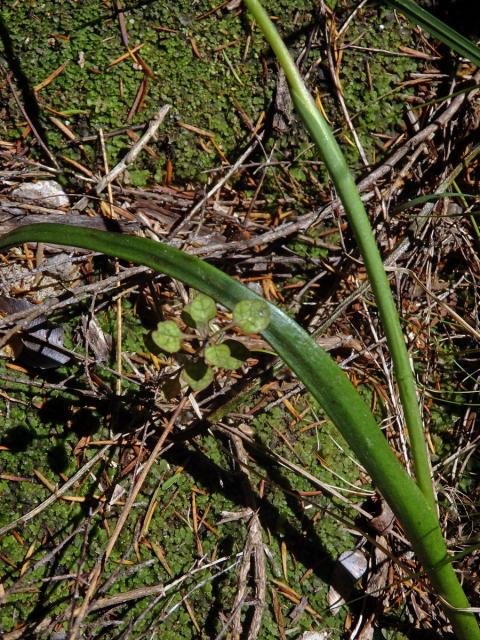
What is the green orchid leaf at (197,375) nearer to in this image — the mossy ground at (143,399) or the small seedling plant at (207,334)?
the small seedling plant at (207,334)

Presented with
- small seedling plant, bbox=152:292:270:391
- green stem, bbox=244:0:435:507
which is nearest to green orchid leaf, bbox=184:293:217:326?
small seedling plant, bbox=152:292:270:391

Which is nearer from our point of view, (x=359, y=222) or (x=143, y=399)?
(x=359, y=222)

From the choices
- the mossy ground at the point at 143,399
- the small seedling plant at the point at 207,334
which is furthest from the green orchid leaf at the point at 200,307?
the mossy ground at the point at 143,399

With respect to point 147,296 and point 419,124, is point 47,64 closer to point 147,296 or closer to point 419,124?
point 147,296

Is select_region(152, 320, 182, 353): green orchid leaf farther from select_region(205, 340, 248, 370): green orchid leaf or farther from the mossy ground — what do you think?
the mossy ground

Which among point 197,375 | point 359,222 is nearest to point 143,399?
point 197,375

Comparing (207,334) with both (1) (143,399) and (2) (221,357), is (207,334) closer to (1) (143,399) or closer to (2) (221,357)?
(2) (221,357)
